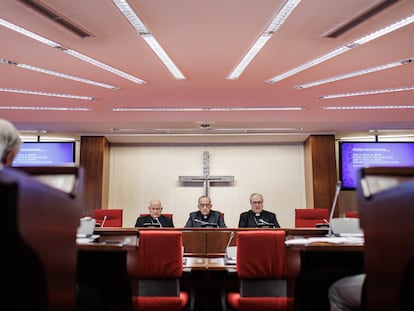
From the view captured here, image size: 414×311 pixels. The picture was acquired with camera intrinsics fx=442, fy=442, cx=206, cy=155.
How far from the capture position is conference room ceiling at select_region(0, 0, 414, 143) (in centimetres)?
337

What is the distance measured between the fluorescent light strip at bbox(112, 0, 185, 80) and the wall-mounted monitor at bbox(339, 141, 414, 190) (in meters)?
4.28

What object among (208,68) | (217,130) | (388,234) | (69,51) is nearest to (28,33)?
(69,51)

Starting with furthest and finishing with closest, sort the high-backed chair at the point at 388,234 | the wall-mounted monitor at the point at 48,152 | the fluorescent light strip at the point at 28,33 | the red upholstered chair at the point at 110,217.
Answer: the wall-mounted monitor at the point at 48,152
the red upholstered chair at the point at 110,217
the fluorescent light strip at the point at 28,33
the high-backed chair at the point at 388,234

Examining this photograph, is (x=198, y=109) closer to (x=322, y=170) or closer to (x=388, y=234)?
(x=322, y=170)

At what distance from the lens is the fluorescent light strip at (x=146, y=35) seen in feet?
10.6

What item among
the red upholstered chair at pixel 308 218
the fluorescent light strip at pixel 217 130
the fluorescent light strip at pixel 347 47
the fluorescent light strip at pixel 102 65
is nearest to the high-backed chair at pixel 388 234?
the fluorescent light strip at pixel 347 47

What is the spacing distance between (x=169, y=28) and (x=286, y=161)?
5.27 metres

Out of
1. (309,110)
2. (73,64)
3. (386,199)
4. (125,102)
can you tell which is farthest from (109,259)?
(309,110)

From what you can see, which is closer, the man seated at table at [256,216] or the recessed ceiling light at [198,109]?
the man seated at table at [256,216]

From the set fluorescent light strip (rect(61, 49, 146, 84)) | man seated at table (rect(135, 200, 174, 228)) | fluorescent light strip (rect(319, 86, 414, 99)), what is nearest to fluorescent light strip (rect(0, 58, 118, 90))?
fluorescent light strip (rect(61, 49, 146, 84))

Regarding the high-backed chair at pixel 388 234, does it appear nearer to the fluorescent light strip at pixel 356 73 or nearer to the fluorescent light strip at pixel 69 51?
the fluorescent light strip at pixel 69 51

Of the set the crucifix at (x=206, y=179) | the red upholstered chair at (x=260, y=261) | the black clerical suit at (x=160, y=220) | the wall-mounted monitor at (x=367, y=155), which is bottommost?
the red upholstered chair at (x=260, y=261)

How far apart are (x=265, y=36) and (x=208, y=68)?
981 millimetres

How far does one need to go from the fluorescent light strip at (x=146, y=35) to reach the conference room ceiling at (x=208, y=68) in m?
0.05
